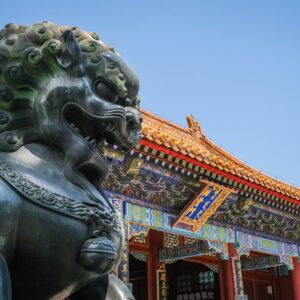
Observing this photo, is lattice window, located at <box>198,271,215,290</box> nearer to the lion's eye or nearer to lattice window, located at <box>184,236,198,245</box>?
lattice window, located at <box>184,236,198,245</box>

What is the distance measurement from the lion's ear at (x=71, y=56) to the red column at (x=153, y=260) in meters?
8.14

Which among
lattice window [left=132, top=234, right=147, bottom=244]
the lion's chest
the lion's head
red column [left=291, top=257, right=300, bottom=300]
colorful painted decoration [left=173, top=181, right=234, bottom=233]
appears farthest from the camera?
red column [left=291, top=257, right=300, bottom=300]

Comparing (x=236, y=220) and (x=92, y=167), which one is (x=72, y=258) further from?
(x=236, y=220)

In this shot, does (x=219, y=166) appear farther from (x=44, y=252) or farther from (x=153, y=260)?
(x=44, y=252)

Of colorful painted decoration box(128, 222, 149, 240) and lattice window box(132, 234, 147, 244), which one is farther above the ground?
lattice window box(132, 234, 147, 244)

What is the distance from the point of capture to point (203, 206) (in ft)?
24.4

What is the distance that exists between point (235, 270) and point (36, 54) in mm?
8114

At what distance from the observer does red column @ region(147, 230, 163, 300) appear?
9102 mm

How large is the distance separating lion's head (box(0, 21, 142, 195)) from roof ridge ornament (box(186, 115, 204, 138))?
11.3 meters

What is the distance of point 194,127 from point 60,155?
11.5m

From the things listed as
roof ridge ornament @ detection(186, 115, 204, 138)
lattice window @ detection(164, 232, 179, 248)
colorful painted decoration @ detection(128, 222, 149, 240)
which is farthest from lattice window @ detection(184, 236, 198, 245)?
roof ridge ornament @ detection(186, 115, 204, 138)

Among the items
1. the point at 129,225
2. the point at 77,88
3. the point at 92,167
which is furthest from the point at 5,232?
the point at 129,225

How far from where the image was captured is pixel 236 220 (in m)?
8.76

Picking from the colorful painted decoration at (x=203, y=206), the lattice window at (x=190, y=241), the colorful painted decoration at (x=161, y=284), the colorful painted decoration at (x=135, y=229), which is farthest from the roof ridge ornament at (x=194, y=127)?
the colorful painted decoration at (x=135, y=229)
